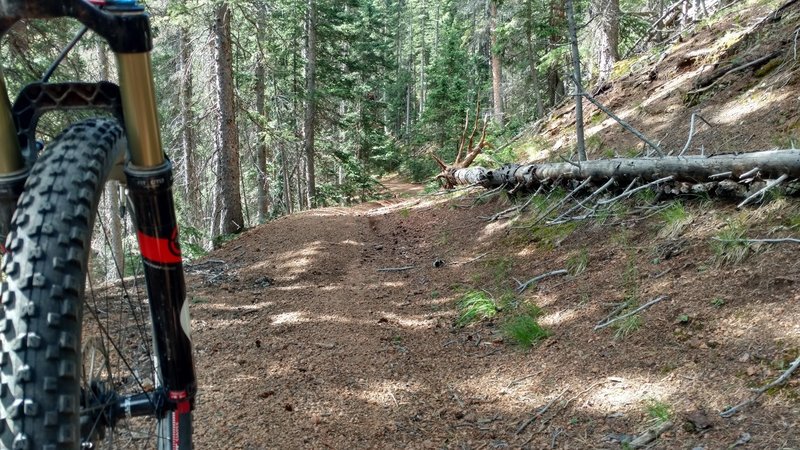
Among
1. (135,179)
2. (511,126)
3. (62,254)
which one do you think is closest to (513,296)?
(135,179)

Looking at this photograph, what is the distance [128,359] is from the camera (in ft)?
7.91

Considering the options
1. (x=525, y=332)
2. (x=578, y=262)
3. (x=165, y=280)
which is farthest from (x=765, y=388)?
(x=165, y=280)

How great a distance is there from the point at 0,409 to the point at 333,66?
72.9 ft

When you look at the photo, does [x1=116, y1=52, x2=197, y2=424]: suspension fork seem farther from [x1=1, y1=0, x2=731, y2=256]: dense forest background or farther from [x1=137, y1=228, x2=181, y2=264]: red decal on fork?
[x1=1, y1=0, x2=731, y2=256]: dense forest background

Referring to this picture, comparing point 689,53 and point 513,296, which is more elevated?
point 689,53

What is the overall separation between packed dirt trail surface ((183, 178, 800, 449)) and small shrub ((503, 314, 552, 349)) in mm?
95

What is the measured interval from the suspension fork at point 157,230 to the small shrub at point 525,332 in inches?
127

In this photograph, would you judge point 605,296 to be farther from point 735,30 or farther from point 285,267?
point 735,30

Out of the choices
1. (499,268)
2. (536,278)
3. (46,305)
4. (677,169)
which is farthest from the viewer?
(499,268)

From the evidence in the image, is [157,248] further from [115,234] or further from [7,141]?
[115,234]

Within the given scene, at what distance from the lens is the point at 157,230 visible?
79.0 inches

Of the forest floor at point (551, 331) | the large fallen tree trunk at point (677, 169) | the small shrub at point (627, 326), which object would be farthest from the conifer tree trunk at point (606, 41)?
the small shrub at point (627, 326)

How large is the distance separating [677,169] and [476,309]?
2512mm

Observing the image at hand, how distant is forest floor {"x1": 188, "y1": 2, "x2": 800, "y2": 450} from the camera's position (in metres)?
3.44
